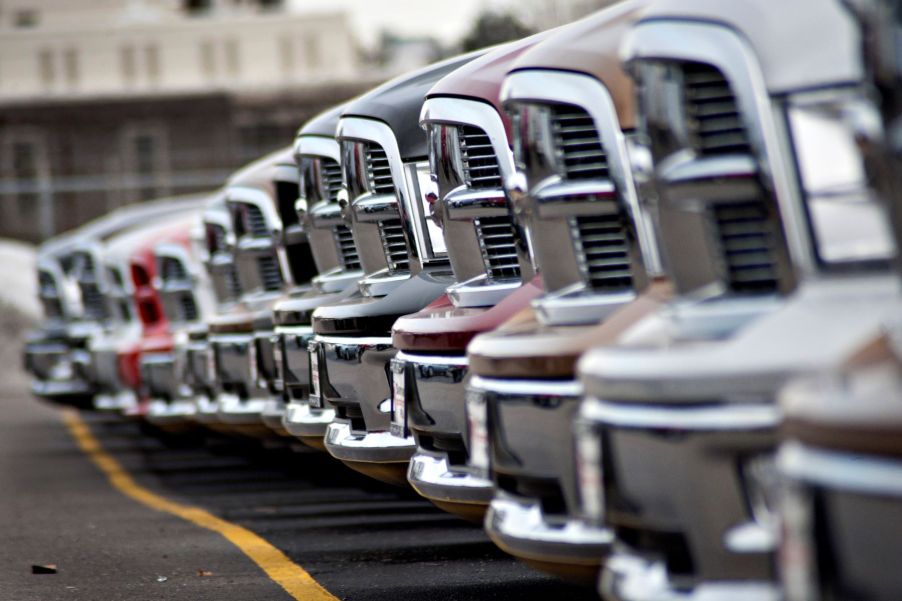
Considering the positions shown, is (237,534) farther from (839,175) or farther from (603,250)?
(839,175)

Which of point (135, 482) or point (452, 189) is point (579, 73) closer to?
point (452, 189)

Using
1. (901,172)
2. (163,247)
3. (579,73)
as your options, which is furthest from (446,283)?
(163,247)

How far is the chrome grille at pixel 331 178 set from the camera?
836cm

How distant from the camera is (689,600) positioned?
392cm

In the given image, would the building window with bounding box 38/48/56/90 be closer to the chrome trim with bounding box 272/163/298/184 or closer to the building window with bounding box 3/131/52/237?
the building window with bounding box 3/131/52/237

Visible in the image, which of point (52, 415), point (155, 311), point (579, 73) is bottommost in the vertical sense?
point (52, 415)

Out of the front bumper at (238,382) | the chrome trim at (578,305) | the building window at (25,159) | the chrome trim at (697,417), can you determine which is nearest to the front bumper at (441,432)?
the chrome trim at (578,305)

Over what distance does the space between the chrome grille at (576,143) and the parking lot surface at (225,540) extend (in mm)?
1866

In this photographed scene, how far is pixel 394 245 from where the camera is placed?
296 inches

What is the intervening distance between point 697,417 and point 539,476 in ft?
3.54

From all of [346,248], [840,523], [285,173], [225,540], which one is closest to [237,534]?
[225,540]

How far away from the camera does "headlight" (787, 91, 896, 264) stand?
3.63 m

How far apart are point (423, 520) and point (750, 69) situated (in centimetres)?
546

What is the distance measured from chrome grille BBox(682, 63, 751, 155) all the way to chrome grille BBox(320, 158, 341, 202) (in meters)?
4.24
